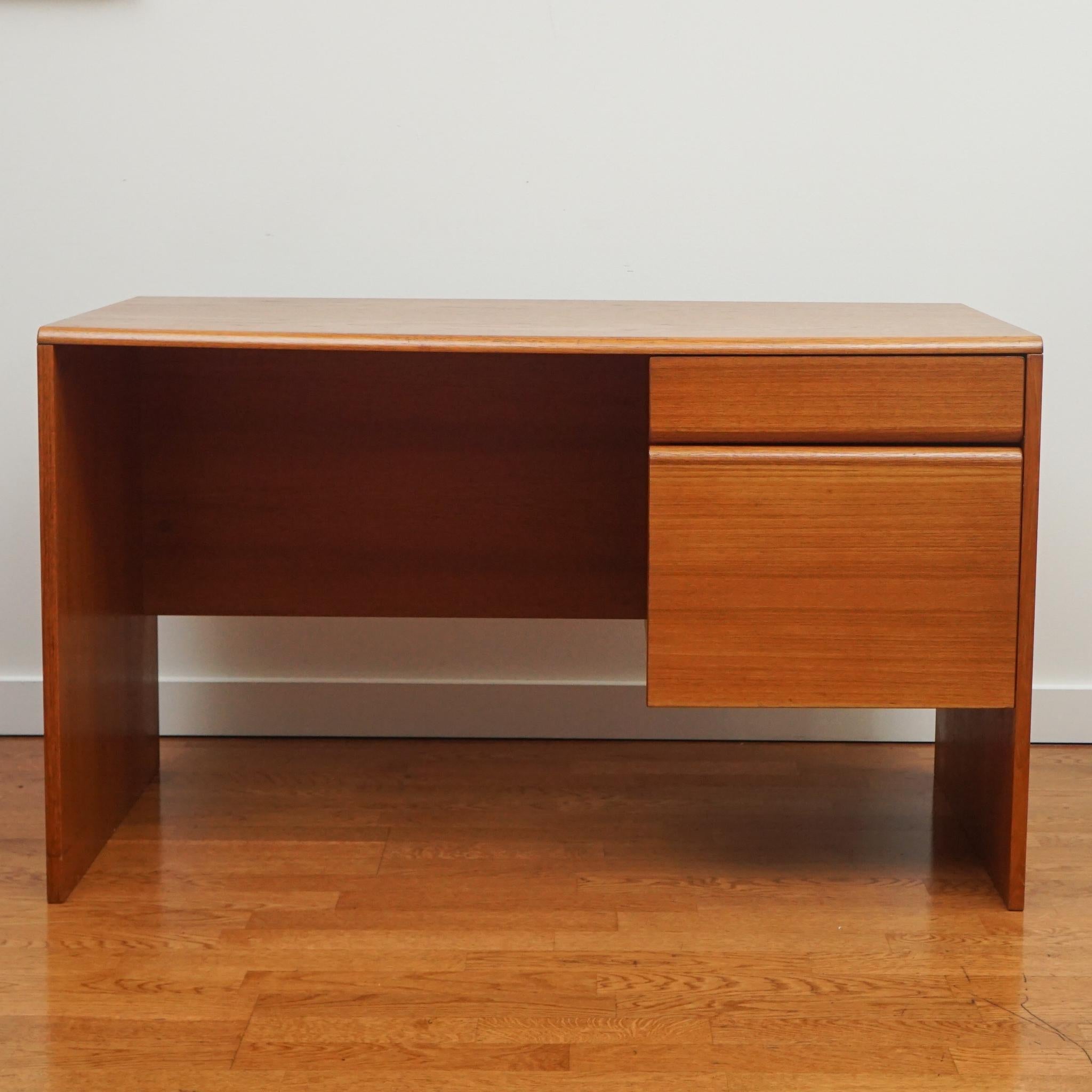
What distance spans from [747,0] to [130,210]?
1.04m

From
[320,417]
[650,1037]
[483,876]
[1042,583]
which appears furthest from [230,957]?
[1042,583]

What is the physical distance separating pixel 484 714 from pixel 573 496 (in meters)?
0.50

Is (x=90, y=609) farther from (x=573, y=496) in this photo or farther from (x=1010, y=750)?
(x=1010, y=750)

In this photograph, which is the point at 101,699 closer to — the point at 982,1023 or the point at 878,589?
the point at 878,589

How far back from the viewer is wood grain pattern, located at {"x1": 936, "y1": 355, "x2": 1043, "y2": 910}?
158 centimetres

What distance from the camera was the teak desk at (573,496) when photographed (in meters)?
1.57

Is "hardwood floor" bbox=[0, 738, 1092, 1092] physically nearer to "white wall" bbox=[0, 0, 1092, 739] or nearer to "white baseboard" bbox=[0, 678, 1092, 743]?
"white baseboard" bbox=[0, 678, 1092, 743]

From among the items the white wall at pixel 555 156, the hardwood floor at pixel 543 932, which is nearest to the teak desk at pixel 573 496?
the hardwood floor at pixel 543 932

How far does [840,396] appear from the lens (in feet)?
5.14

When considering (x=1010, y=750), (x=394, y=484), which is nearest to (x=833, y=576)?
(x=1010, y=750)

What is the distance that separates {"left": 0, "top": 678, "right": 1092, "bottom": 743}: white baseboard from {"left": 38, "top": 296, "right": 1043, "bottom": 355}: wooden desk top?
0.70 meters

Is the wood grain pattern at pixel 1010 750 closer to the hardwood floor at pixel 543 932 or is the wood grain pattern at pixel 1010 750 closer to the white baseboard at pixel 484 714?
the hardwood floor at pixel 543 932

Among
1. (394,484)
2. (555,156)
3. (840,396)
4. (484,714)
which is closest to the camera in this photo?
(840,396)

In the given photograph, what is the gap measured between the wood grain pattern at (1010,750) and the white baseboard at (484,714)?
370 mm
